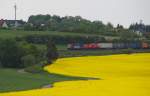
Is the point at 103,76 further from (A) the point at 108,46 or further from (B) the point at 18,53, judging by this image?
(A) the point at 108,46

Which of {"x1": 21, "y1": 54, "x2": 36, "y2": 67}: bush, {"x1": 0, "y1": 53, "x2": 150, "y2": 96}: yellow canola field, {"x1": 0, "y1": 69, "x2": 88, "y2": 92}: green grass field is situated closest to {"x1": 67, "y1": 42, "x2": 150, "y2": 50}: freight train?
{"x1": 0, "y1": 53, "x2": 150, "y2": 96}: yellow canola field

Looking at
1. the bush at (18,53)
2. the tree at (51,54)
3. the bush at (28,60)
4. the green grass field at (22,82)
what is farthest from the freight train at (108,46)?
the green grass field at (22,82)

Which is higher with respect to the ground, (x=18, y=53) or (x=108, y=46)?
(x=108, y=46)

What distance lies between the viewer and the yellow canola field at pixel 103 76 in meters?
40.0

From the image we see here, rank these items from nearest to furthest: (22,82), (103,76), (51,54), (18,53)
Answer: (22,82), (103,76), (51,54), (18,53)

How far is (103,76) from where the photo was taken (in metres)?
59.6

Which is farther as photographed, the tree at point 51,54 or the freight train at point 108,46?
the freight train at point 108,46

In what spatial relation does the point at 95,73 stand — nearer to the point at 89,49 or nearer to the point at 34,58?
the point at 34,58

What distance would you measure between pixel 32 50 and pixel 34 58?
181 inches

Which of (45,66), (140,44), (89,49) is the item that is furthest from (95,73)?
(140,44)

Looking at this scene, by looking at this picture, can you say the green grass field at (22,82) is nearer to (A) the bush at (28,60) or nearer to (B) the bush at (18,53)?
(A) the bush at (28,60)

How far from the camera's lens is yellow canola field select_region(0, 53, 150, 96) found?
1575 inches

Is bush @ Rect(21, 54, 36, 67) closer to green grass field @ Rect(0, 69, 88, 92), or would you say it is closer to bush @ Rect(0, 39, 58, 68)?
bush @ Rect(0, 39, 58, 68)

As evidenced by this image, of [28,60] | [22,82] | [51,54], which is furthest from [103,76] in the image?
[51,54]
